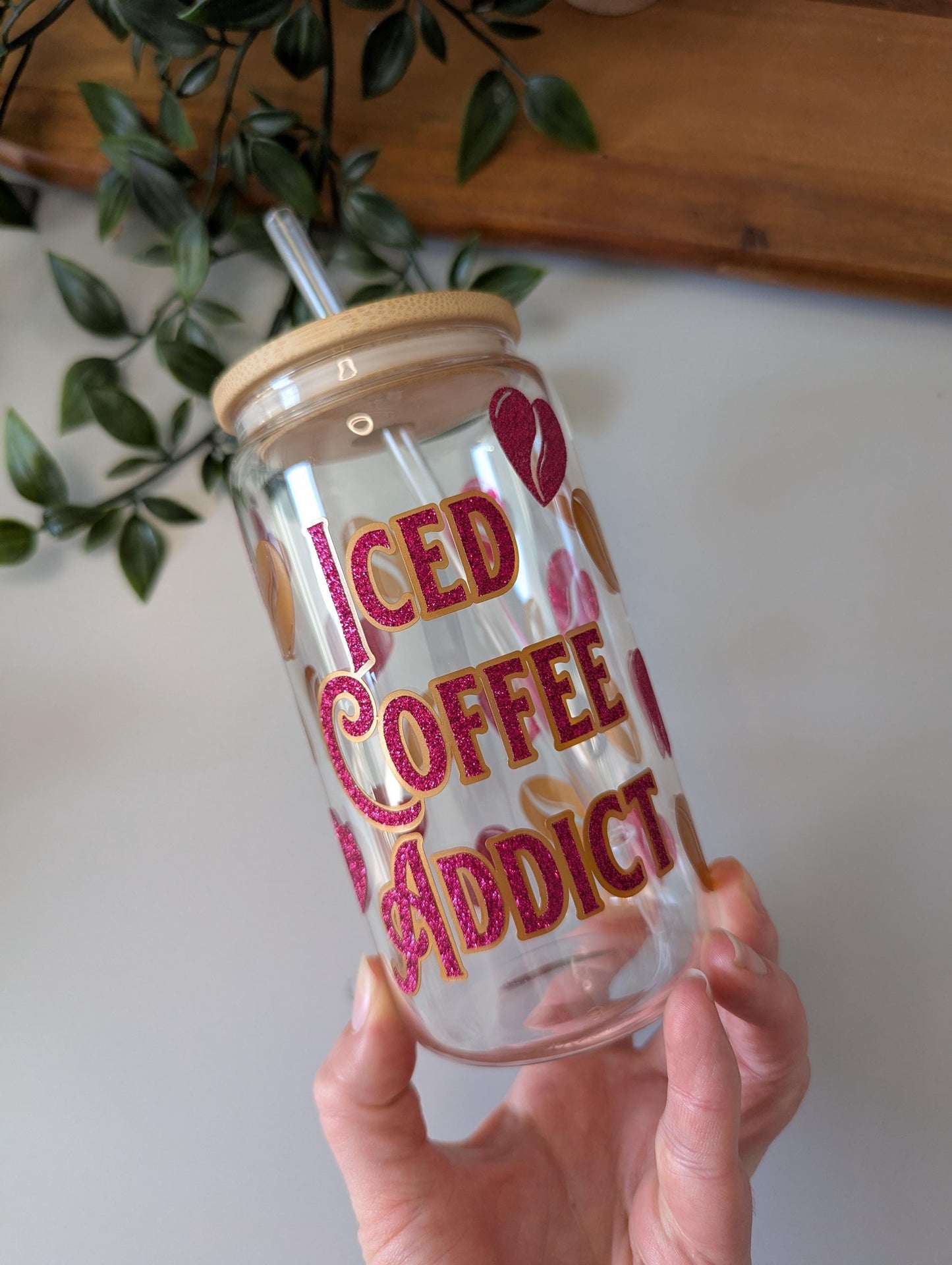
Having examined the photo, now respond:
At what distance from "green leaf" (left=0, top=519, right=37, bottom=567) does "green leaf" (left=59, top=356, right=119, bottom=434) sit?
0.25 feet

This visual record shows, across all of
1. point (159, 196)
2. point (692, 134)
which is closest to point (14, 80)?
point (159, 196)

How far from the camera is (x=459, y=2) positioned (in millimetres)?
612

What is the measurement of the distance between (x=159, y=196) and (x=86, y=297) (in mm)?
95

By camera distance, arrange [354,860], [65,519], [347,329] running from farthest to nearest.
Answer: [65,519], [354,860], [347,329]

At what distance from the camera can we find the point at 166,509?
2.09ft

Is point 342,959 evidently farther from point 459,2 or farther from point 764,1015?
point 459,2

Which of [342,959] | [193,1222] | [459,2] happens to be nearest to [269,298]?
[459,2]

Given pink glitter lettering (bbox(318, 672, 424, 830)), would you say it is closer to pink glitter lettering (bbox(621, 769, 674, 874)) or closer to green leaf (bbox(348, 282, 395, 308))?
pink glitter lettering (bbox(621, 769, 674, 874))

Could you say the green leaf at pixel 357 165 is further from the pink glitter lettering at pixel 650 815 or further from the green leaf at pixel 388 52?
the pink glitter lettering at pixel 650 815

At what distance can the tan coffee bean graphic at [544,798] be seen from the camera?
49cm

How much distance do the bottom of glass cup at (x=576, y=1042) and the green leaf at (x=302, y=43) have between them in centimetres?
61

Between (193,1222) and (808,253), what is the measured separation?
2.72 feet

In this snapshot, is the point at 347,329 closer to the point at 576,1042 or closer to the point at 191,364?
the point at 191,364

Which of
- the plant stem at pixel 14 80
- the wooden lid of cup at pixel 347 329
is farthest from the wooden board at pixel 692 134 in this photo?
the wooden lid of cup at pixel 347 329
